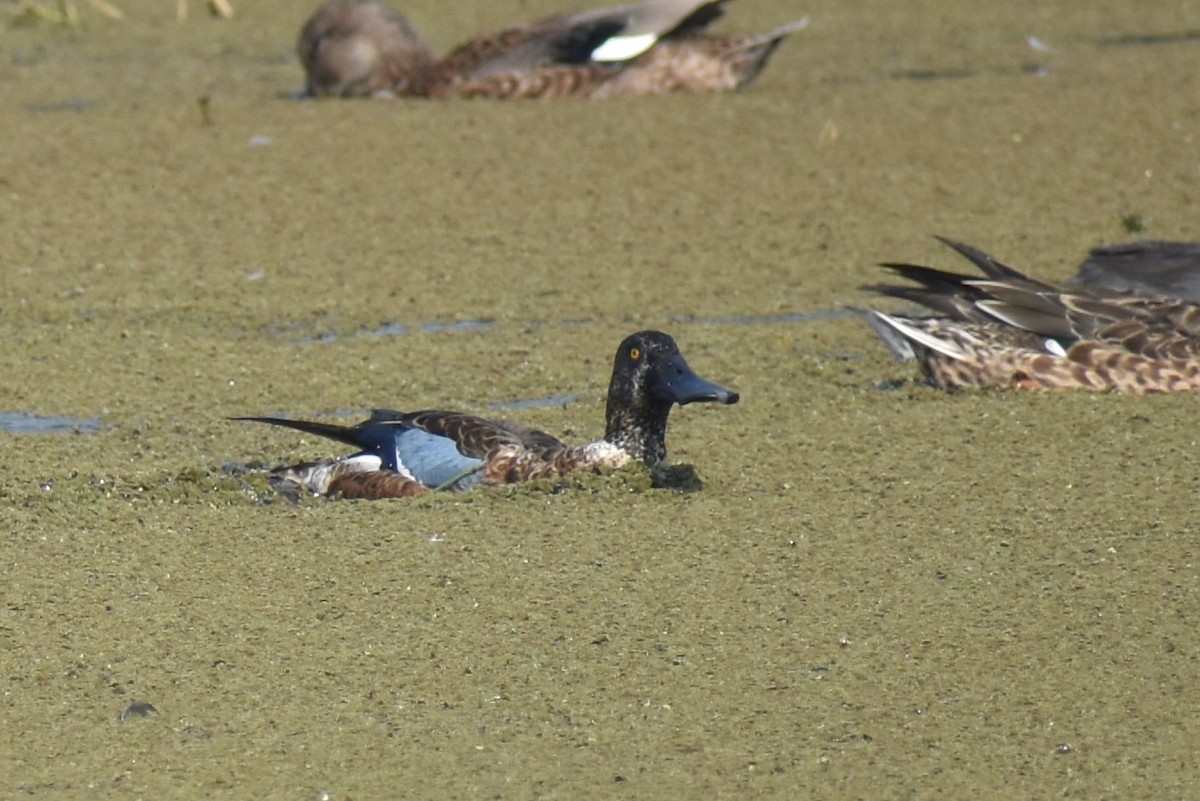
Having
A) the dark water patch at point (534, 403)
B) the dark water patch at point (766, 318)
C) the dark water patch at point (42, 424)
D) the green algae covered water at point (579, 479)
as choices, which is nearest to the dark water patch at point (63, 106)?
the green algae covered water at point (579, 479)

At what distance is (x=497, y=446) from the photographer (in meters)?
3.81

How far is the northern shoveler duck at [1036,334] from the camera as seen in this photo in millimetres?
4473

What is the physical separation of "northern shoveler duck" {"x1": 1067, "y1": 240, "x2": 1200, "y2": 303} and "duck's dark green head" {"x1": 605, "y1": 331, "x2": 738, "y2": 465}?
1.35m

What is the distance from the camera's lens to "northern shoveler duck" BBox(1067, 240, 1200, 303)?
4762mm

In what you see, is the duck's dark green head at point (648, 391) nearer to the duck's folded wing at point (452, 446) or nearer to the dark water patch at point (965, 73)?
the duck's folded wing at point (452, 446)

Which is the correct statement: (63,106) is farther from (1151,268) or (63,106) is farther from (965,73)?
(1151,268)

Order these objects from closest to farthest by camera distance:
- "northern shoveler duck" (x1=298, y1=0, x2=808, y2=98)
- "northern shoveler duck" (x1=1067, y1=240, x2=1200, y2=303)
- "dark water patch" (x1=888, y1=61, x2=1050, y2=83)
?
"northern shoveler duck" (x1=1067, y1=240, x2=1200, y2=303) < "northern shoveler duck" (x1=298, y1=0, x2=808, y2=98) < "dark water patch" (x1=888, y1=61, x2=1050, y2=83)

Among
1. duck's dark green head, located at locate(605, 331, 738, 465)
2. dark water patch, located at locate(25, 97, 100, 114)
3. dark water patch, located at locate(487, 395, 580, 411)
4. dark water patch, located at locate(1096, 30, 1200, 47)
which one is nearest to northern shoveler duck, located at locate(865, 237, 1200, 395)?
dark water patch, located at locate(487, 395, 580, 411)

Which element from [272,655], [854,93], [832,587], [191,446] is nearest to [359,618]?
[272,655]

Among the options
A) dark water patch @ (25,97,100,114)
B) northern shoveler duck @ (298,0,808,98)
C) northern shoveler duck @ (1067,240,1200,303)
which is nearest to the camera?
northern shoveler duck @ (1067,240,1200,303)

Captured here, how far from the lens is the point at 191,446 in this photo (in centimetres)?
404

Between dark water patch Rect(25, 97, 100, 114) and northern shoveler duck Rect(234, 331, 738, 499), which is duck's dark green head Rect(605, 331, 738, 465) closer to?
northern shoveler duck Rect(234, 331, 738, 499)

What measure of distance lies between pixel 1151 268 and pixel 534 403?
1.36 m

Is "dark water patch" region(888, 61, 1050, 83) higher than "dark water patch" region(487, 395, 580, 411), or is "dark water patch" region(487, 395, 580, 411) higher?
"dark water patch" region(487, 395, 580, 411)
